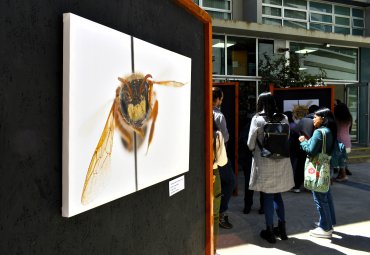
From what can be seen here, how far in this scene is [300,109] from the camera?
718cm

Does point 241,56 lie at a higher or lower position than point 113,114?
higher

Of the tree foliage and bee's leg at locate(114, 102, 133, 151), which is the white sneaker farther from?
the tree foliage

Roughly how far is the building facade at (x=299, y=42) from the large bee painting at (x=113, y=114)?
326 inches

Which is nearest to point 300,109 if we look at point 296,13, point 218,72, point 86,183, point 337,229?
point 337,229

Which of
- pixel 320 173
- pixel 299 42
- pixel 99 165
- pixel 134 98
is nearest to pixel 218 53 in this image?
pixel 299 42

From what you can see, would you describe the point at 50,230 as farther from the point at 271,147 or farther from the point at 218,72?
the point at 218,72

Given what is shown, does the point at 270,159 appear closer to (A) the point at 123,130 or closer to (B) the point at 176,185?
(B) the point at 176,185

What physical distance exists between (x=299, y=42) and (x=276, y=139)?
9.17 metres

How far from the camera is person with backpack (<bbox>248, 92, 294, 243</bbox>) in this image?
4.47m

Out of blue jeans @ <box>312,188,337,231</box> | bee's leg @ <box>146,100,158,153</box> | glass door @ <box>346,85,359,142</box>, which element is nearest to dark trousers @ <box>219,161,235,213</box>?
blue jeans @ <box>312,188,337,231</box>

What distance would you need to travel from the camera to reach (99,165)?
1.65m

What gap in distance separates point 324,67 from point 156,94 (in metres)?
12.3

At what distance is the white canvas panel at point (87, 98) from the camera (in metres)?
1.45

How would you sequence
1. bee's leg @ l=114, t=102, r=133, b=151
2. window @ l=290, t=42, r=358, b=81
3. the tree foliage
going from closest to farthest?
bee's leg @ l=114, t=102, r=133, b=151 → the tree foliage → window @ l=290, t=42, r=358, b=81
